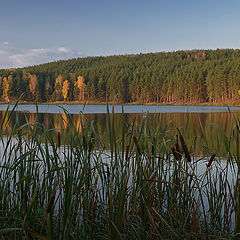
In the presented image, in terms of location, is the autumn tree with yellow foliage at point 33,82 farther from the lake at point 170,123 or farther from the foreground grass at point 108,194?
the foreground grass at point 108,194

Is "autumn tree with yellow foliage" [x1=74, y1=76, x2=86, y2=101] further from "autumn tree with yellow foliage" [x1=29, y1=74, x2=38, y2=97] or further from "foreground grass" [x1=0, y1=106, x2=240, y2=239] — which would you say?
"foreground grass" [x1=0, y1=106, x2=240, y2=239]

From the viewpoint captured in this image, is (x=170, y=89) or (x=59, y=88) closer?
(x=170, y=89)

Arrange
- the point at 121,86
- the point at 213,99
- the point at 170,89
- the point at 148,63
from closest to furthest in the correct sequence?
the point at 213,99
the point at 170,89
the point at 121,86
the point at 148,63

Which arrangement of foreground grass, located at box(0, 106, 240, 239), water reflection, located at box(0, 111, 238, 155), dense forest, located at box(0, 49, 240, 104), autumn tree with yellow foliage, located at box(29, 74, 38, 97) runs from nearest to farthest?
foreground grass, located at box(0, 106, 240, 239) < water reflection, located at box(0, 111, 238, 155) < dense forest, located at box(0, 49, 240, 104) < autumn tree with yellow foliage, located at box(29, 74, 38, 97)

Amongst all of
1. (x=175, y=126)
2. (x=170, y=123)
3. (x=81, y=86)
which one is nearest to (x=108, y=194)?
(x=170, y=123)

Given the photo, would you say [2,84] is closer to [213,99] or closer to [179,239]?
[213,99]

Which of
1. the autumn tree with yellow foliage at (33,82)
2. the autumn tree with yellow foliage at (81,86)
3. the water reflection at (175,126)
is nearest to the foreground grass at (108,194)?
the water reflection at (175,126)

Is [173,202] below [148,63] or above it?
below

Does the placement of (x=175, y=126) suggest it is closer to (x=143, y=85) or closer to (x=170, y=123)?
(x=170, y=123)

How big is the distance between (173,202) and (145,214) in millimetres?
653

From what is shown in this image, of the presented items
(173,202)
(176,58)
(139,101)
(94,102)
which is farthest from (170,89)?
(173,202)

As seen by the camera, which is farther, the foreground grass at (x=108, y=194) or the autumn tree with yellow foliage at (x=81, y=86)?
the autumn tree with yellow foliage at (x=81, y=86)

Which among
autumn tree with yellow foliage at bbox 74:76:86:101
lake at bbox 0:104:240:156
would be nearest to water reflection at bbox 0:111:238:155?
lake at bbox 0:104:240:156

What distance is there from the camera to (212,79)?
74.9 meters
